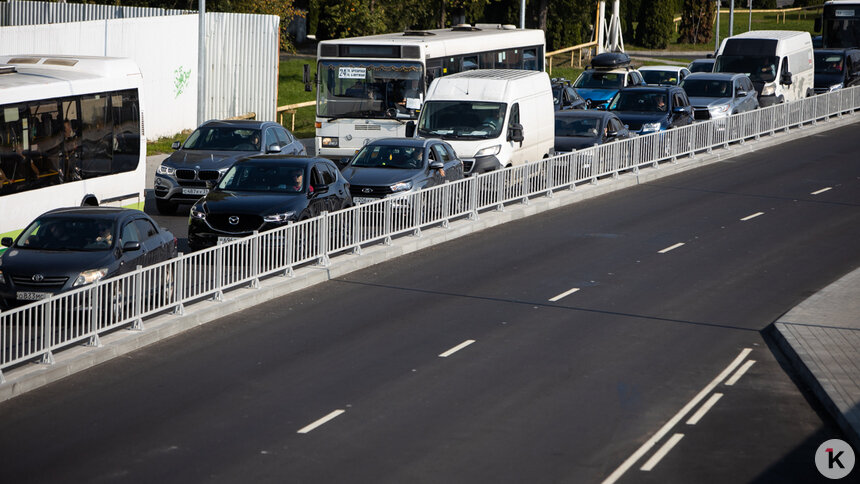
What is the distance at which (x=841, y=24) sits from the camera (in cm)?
4975

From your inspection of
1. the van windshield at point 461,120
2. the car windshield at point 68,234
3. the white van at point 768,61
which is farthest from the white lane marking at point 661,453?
the white van at point 768,61

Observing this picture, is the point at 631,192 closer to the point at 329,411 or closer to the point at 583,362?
the point at 583,362

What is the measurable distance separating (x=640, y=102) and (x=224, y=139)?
43.5ft

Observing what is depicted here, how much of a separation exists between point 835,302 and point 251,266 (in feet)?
27.1

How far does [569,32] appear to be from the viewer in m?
72.9

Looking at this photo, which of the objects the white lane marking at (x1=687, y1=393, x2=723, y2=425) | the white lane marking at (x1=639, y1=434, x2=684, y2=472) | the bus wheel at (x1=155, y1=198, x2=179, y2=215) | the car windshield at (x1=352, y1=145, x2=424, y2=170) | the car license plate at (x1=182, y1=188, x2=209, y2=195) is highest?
the car windshield at (x1=352, y1=145, x2=424, y2=170)

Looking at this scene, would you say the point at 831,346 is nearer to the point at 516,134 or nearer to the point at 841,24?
the point at 516,134

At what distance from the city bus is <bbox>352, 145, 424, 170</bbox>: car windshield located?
3174 centimetres

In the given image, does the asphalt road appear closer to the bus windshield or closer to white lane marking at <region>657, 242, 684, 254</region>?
white lane marking at <region>657, 242, 684, 254</region>

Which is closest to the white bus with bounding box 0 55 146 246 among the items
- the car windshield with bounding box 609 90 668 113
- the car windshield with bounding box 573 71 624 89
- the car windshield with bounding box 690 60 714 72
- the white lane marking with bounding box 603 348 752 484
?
the white lane marking with bounding box 603 348 752 484

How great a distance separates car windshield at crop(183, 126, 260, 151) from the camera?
82.8 feet

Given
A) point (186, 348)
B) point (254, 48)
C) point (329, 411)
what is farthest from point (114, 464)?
point (254, 48)

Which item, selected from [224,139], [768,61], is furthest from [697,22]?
[224,139]

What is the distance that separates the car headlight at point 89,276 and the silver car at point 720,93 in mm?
23856
